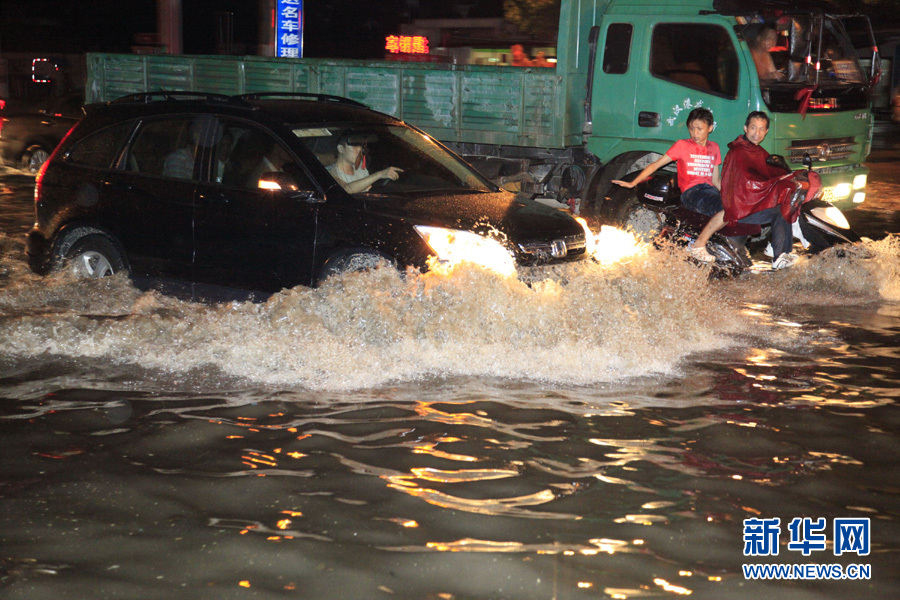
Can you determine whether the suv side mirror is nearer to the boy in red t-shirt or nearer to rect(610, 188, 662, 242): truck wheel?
the boy in red t-shirt

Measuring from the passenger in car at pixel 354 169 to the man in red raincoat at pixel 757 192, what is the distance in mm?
3160

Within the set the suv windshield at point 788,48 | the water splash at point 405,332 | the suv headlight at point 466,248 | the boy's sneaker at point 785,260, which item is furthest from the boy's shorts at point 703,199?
the suv headlight at point 466,248

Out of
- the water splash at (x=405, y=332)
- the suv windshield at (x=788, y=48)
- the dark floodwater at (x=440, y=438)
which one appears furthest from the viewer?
the suv windshield at (x=788, y=48)

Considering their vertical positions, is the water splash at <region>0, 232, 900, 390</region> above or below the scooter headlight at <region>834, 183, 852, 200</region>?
below

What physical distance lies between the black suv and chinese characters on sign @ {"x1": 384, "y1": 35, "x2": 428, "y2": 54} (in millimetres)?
18493

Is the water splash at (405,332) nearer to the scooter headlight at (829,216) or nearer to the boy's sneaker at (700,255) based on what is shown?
the boy's sneaker at (700,255)

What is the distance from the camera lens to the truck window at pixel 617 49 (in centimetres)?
1060

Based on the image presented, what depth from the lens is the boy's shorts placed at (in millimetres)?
9031

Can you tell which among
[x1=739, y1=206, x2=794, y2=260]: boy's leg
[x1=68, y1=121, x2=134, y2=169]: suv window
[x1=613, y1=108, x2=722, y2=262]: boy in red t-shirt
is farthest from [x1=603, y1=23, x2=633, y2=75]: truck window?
[x1=68, y1=121, x2=134, y2=169]: suv window

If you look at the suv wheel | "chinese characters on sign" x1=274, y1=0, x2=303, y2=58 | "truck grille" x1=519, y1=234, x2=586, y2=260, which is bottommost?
the suv wheel

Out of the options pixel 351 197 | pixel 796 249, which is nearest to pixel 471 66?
pixel 796 249

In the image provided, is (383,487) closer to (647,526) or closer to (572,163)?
(647,526)

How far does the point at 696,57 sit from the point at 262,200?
5.40 m

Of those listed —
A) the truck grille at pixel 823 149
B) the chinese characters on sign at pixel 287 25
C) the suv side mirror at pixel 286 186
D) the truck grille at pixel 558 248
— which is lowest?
the truck grille at pixel 558 248
